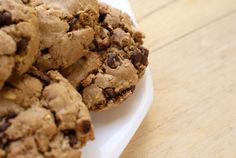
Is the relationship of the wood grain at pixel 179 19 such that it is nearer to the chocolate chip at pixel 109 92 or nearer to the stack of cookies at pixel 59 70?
the stack of cookies at pixel 59 70

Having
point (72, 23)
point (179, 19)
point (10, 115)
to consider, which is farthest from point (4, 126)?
point (179, 19)

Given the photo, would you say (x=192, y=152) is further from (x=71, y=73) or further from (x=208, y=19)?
(x=208, y=19)

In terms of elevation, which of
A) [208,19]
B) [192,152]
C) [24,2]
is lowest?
[192,152]

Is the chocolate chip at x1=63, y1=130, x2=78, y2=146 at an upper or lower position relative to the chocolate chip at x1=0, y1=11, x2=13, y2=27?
lower

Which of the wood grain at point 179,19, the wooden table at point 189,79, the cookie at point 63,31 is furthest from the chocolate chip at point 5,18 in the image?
the wood grain at point 179,19

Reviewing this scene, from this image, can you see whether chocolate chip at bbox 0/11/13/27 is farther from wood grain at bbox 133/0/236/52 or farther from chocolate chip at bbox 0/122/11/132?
wood grain at bbox 133/0/236/52

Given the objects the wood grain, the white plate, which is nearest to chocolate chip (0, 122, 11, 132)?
the white plate

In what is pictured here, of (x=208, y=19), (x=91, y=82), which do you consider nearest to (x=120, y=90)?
(x=91, y=82)
